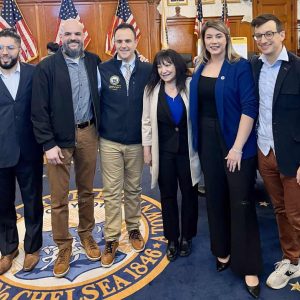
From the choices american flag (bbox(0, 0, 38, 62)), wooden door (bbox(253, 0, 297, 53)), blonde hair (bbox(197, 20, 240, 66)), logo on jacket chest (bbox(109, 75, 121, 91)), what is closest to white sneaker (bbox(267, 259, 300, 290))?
blonde hair (bbox(197, 20, 240, 66))

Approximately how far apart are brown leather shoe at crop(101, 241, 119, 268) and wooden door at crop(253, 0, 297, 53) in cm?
829

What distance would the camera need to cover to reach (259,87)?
77.4 inches

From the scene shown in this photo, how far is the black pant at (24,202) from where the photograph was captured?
2.41 m

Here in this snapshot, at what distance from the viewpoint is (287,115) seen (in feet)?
6.18

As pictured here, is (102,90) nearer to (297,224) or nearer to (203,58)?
(203,58)

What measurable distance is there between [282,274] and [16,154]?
74.3 inches

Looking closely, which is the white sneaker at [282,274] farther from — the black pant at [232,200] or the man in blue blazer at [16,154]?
the man in blue blazer at [16,154]

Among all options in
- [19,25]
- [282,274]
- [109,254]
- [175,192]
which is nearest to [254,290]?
[282,274]

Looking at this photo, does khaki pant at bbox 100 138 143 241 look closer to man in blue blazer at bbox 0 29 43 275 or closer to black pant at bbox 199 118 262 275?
man in blue blazer at bbox 0 29 43 275

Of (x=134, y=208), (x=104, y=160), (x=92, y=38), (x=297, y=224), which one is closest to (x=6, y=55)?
(x=104, y=160)

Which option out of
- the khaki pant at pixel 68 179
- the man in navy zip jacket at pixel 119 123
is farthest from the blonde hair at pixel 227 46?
the khaki pant at pixel 68 179

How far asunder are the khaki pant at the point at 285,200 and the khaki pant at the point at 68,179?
46.0 inches

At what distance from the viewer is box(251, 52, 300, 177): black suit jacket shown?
6.07ft

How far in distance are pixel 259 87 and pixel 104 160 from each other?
1.20 m
